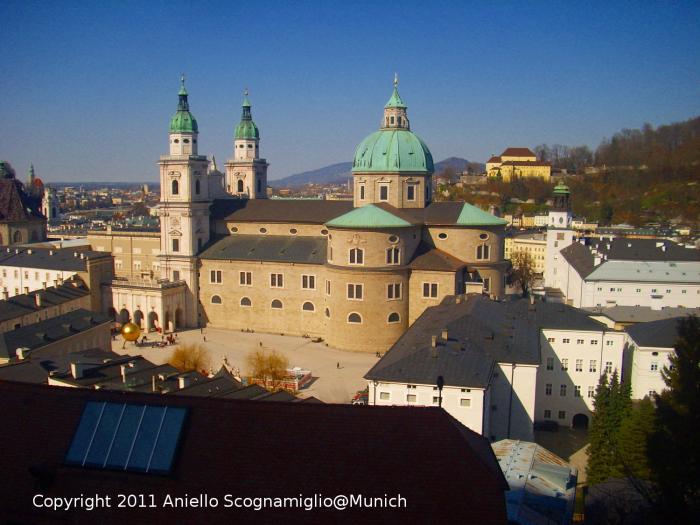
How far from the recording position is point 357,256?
170 ft

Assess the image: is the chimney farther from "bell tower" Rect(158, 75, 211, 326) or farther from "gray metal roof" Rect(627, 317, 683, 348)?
"bell tower" Rect(158, 75, 211, 326)

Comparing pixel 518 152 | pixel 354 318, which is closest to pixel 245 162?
pixel 354 318

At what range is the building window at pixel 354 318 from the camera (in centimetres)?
5162

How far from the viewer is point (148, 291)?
193 ft

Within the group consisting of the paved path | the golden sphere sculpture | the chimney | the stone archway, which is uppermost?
the chimney

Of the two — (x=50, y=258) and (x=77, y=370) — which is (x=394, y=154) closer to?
(x=50, y=258)

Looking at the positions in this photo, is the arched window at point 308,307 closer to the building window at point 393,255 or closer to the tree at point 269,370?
the building window at point 393,255

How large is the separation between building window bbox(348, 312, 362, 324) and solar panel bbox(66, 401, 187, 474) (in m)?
39.1

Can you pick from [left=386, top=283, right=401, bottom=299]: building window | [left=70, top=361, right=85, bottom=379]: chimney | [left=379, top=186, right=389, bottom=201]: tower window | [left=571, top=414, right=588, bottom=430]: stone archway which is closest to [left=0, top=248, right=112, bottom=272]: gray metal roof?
[left=379, top=186, right=389, bottom=201]: tower window

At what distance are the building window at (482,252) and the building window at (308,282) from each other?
543 inches

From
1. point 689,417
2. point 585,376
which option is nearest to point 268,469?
point 689,417

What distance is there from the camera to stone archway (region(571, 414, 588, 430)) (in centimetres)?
3709

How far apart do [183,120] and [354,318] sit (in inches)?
1000

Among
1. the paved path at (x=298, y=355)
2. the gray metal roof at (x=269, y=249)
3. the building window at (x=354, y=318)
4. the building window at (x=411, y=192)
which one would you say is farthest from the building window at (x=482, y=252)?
the gray metal roof at (x=269, y=249)
